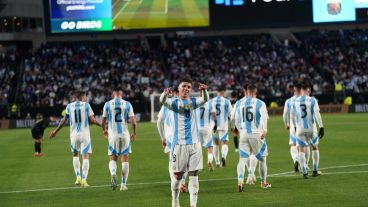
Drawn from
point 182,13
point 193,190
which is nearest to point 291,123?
point 193,190

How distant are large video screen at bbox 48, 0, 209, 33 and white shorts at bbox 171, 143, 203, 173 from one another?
40004 mm

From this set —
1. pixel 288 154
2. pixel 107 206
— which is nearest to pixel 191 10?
pixel 288 154

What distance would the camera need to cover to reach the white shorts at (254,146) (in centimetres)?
1834

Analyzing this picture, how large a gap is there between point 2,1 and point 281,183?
159ft

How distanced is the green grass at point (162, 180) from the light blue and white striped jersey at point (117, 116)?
1465mm

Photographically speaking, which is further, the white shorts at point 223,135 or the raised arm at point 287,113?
the white shorts at point 223,135

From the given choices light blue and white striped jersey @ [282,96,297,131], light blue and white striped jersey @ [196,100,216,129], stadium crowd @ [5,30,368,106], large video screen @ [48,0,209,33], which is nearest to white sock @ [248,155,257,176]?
light blue and white striped jersey @ [282,96,297,131]

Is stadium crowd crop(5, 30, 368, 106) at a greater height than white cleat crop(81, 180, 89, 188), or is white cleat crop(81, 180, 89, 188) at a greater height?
stadium crowd crop(5, 30, 368, 106)

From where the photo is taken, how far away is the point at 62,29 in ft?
179

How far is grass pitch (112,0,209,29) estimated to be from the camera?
54219 millimetres

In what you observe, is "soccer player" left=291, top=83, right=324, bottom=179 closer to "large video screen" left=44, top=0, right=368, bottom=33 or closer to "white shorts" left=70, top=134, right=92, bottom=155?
"white shorts" left=70, top=134, right=92, bottom=155

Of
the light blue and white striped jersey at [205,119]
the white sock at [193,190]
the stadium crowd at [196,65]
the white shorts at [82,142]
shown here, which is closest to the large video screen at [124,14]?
the stadium crowd at [196,65]

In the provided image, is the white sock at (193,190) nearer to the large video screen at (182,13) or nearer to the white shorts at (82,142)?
the white shorts at (82,142)

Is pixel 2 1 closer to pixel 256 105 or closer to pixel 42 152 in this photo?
pixel 42 152
